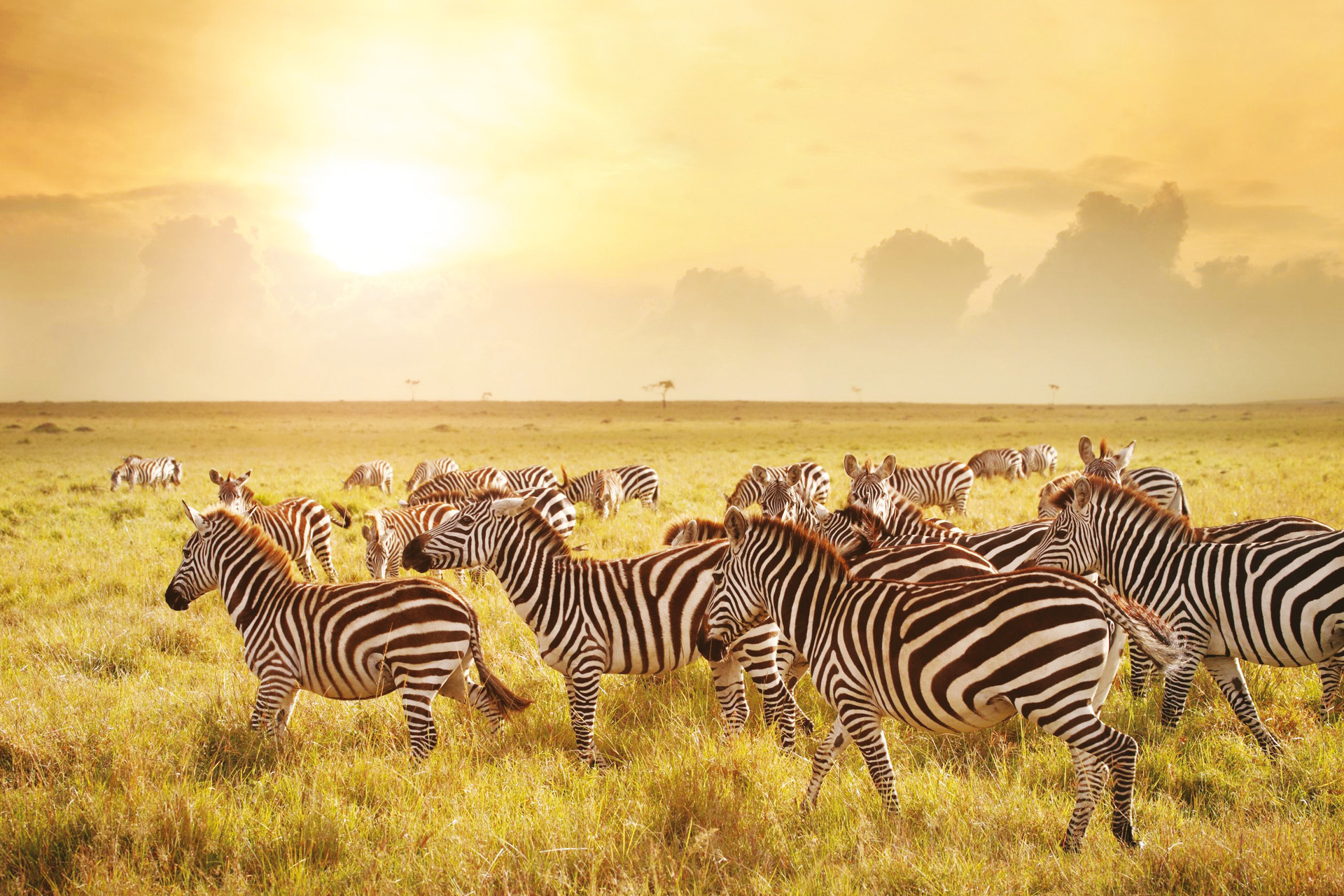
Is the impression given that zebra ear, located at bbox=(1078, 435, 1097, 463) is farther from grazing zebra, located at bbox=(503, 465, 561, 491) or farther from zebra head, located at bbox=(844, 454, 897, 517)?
grazing zebra, located at bbox=(503, 465, 561, 491)

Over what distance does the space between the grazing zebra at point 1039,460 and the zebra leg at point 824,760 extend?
2827 cm

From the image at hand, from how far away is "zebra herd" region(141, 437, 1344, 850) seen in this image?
4.82 m

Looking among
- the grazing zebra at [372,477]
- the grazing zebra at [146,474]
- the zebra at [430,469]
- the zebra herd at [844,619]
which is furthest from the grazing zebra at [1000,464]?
the grazing zebra at [146,474]

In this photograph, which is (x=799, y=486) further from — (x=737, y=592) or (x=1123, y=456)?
(x=737, y=592)

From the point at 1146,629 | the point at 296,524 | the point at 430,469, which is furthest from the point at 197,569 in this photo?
the point at 430,469

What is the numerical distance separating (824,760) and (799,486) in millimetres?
8436

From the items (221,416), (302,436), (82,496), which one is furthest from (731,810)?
(221,416)

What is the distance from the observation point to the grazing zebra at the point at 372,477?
2867cm

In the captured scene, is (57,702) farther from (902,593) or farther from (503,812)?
(902,593)

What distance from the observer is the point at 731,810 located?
5246mm

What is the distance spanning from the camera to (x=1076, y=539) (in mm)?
7719

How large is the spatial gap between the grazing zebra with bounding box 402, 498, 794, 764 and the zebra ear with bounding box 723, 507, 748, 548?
0.68 m

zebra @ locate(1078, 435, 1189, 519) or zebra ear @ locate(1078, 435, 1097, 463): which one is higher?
zebra ear @ locate(1078, 435, 1097, 463)

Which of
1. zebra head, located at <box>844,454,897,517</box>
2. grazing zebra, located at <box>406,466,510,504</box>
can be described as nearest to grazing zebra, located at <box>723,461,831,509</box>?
zebra head, located at <box>844,454,897,517</box>
